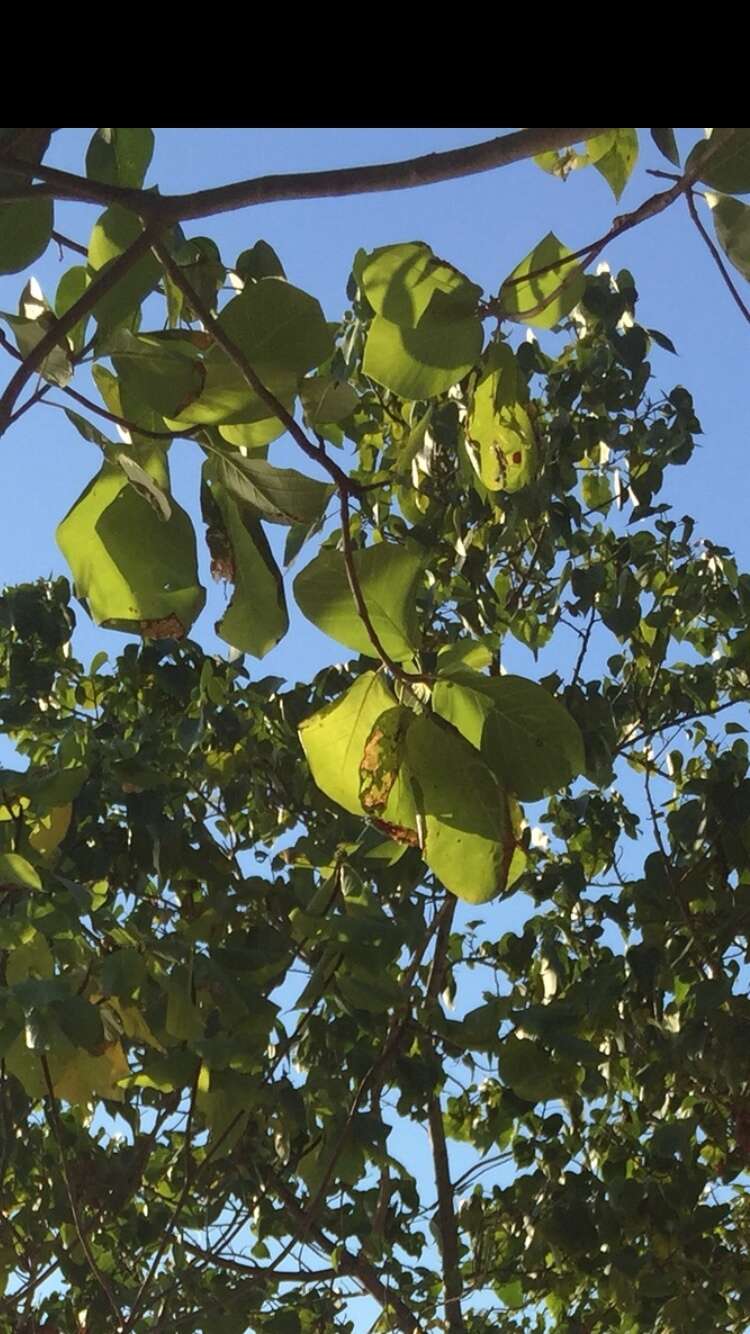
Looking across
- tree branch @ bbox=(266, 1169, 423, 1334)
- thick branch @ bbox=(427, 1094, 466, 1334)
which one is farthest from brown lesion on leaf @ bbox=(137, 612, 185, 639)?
thick branch @ bbox=(427, 1094, 466, 1334)

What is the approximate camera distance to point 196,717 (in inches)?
88.9

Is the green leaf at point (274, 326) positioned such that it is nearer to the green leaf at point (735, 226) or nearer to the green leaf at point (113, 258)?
the green leaf at point (113, 258)

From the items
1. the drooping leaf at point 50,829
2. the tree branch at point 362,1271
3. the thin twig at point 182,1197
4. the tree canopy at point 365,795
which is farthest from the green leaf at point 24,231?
the tree branch at point 362,1271

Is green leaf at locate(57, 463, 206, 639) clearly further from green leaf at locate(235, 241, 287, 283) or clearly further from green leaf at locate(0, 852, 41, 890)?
green leaf at locate(0, 852, 41, 890)

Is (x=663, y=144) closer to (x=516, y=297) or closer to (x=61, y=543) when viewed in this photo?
(x=516, y=297)

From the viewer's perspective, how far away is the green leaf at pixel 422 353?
71cm

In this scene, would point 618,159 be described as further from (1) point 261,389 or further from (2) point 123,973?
(2) point 123,973

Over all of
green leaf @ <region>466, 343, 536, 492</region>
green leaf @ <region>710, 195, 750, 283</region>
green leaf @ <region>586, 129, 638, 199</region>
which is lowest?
green leaf @ <region>710, 195, 750, 283</region>

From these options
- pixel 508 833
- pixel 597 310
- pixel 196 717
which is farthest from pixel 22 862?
pixel 597 310

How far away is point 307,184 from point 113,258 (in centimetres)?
14

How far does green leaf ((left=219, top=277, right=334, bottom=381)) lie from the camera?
66 centimetres

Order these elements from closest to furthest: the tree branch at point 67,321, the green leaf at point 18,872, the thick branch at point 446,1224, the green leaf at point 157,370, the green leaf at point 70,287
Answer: the tree branch at point 67,321 < the green leaf at point 157,370 < the green leaf at point 70,287 < the green leaf at point 18,872 < the thick branch at point 446,1224

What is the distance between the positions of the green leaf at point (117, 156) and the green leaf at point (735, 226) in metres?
0.32

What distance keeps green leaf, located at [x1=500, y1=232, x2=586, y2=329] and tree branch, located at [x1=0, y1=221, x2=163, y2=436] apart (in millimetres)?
248
